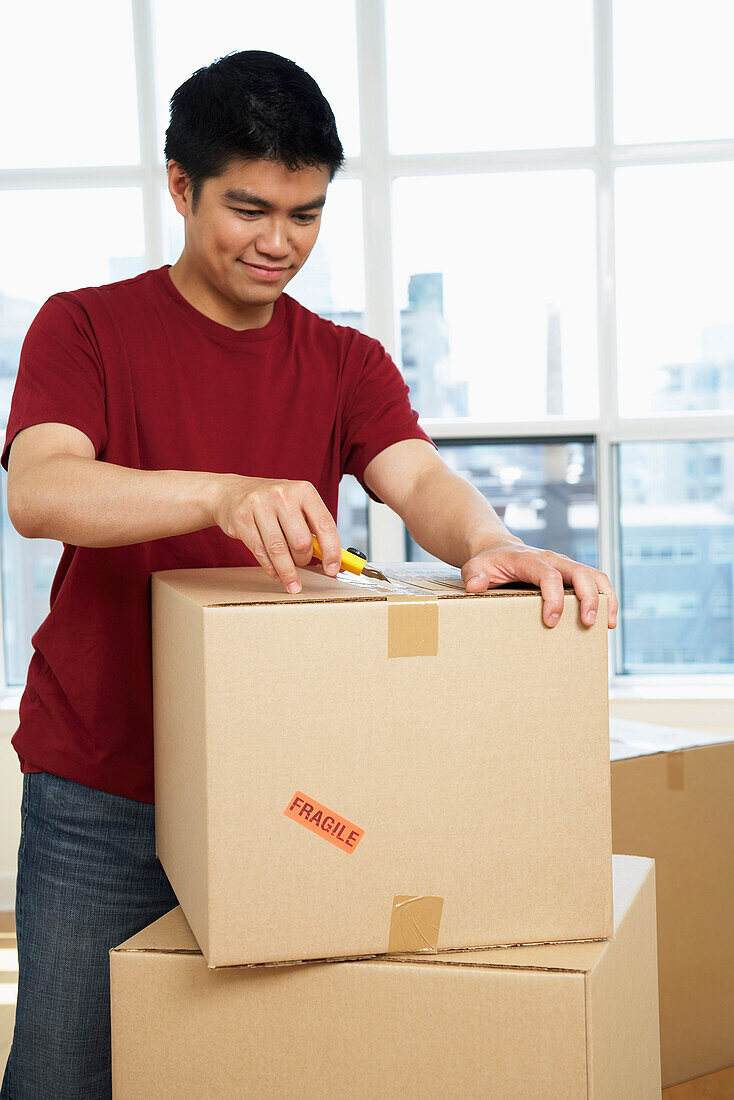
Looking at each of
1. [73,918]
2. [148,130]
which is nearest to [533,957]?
[73,918]

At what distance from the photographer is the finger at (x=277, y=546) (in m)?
0.78

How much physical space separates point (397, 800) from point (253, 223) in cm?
59

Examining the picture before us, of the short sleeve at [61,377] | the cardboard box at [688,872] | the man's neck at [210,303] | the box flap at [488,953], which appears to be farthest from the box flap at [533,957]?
the cardboard box at [688,872]

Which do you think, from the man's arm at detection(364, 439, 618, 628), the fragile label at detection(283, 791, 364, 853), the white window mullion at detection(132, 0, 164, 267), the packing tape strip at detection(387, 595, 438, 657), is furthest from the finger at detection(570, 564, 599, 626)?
A: the white window mullion at detection(132, 0, 164, 267)

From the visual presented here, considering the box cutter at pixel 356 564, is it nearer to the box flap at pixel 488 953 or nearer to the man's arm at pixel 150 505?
the man's arm at pixel 150 505

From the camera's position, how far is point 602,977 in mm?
783

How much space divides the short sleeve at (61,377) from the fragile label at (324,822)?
17.4 inches

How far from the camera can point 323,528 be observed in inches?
31.5

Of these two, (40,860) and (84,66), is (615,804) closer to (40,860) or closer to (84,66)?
(40,860)

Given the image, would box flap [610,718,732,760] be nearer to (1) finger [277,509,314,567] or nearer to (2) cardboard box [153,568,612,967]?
(2) cardboard box [153,568,612,967]

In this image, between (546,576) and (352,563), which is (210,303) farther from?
(546,576)

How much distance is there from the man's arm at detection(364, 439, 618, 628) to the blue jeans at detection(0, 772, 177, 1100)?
16.4 inches

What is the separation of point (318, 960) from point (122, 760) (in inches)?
14.1

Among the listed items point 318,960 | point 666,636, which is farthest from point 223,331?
point 666,636
